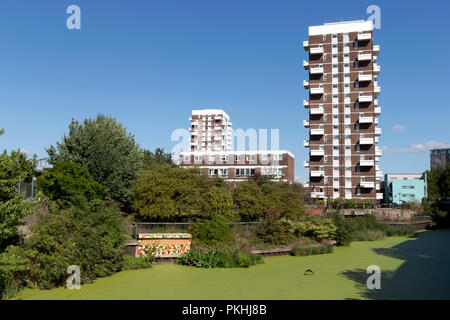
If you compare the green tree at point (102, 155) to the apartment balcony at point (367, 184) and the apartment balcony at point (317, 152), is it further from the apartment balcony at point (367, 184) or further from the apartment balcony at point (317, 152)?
the apartment balcony at point (367, 184)

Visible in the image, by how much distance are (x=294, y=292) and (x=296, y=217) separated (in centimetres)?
1116

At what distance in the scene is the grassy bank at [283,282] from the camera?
36.6 feet

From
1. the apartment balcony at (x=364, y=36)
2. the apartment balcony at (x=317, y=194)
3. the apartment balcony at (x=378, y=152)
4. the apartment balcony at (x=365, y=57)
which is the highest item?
the apartment balcony at (x=364, y=36)

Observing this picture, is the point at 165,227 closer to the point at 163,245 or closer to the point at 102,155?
the point at 163,245

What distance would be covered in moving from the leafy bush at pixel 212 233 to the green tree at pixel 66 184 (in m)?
6.21

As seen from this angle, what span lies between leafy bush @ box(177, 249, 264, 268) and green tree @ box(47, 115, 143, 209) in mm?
9425

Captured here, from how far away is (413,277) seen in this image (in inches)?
545

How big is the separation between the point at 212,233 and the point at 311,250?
530 centimetres

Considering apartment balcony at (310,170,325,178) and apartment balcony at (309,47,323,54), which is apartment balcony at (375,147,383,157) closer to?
apartment balcony at (310,170,325,178)

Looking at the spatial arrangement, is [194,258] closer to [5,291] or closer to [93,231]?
[93,231]

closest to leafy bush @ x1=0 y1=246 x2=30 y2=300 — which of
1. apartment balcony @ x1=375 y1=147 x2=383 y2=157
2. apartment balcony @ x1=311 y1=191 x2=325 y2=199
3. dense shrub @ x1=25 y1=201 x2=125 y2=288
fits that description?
dense shrub @ x1=25 y1=201 x2=125 y2=288

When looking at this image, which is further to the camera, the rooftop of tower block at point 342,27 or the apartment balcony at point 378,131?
the rooftop of tower block at point 342,27

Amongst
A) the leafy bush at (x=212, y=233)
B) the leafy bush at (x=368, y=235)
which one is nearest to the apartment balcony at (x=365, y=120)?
the leafy bush at (x=368, y=235)

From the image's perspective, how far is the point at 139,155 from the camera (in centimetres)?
2822
